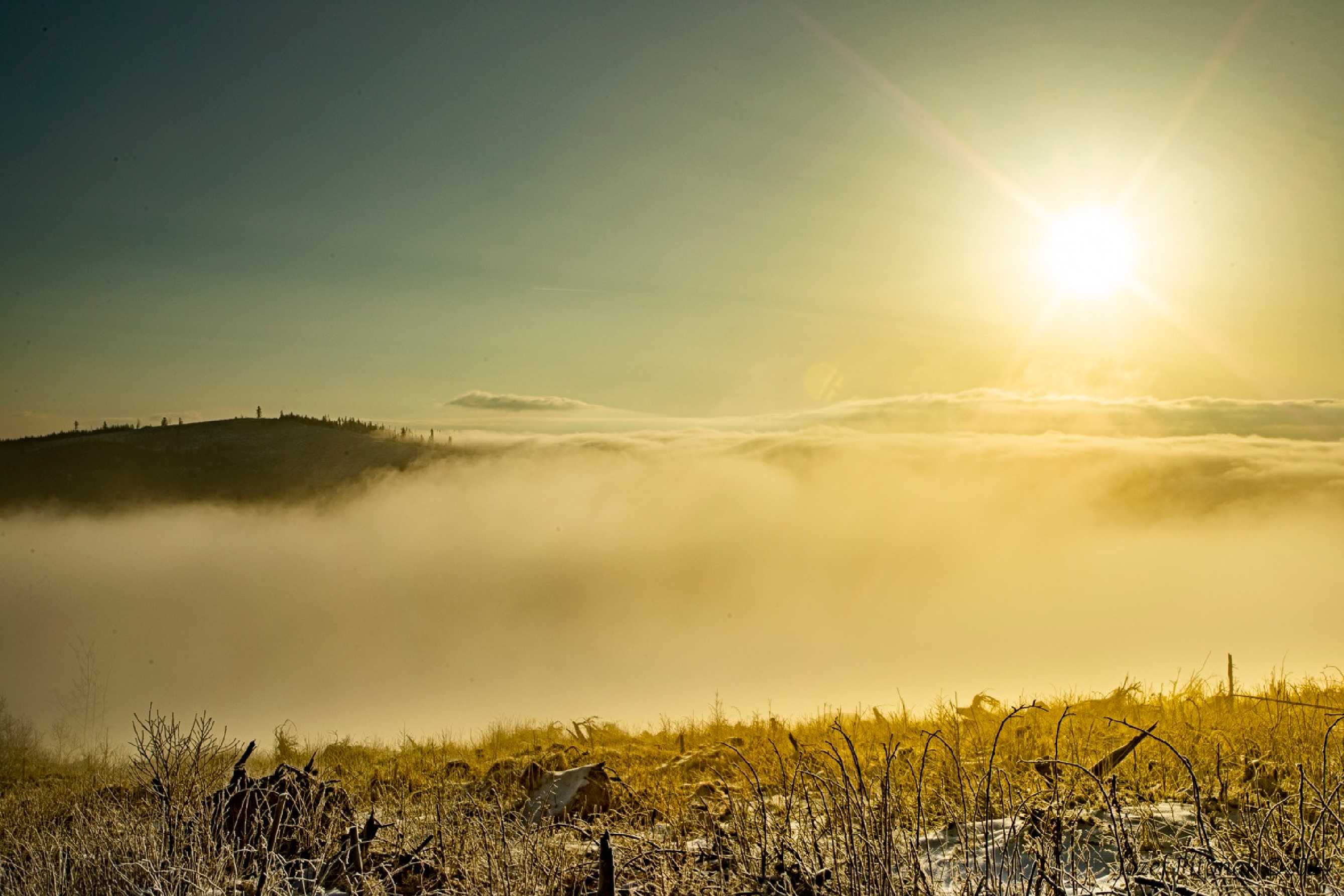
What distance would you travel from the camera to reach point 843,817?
19.8 ft

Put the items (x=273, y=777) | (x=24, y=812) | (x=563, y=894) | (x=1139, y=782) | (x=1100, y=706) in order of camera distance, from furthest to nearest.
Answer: (x=1100, y=706) → (x=24, y=812) → (x=273, y=777) → (x=1139, y=782) → (x=563, y=894)

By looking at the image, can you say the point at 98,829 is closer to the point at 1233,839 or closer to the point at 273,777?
the point at 273,777

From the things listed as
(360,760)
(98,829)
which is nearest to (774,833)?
(98,829)

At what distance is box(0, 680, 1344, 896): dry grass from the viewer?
491 centimetres

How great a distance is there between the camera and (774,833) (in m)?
6.38

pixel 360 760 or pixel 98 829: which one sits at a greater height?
pixel 98 829

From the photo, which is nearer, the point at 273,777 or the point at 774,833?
the point at 774,833

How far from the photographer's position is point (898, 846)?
615cm

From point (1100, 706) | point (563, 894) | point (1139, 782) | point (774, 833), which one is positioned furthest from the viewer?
point (1100, 706)

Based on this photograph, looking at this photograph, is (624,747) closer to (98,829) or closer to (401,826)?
(401,826)

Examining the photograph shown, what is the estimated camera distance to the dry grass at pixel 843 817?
491 centimetres

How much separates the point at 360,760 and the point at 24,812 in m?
3.82

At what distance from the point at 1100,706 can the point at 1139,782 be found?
459 cm

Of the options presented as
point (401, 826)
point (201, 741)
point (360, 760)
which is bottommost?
point (360, 760)
